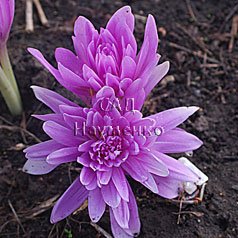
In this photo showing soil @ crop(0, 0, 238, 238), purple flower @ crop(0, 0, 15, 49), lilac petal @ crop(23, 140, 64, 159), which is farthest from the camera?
soil @ crop(0, 0, 238, 238)

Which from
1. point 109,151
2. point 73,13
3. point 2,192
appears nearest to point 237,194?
point 109,151

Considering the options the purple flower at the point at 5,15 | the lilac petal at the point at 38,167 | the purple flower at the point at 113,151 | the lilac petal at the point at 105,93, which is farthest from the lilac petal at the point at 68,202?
the purple flower at the point at 5,15

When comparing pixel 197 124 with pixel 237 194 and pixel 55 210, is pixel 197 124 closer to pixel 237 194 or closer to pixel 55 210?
pixel 237 194

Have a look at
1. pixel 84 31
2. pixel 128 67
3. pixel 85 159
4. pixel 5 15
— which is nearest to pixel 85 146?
pixel 85 159

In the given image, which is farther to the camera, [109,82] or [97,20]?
[97,20]

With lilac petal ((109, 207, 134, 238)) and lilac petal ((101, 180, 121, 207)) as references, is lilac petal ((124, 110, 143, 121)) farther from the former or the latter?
lilac petal ((109, 207, 134, 238))

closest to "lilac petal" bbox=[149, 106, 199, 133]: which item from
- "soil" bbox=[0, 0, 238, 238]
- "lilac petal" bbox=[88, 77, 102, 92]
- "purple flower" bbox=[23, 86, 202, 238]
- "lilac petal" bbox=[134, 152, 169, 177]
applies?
"purple flower" bbox=[23, 86, 202, 238]

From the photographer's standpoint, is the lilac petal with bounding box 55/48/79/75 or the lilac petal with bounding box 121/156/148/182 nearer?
the lilac petal with bounding box 121/156/148/182

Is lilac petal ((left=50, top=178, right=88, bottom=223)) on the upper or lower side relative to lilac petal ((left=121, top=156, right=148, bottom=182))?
lower

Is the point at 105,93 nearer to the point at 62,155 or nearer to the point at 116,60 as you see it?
the point at 116,60
